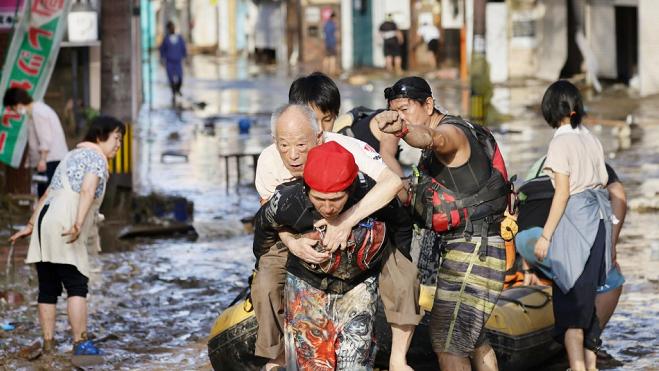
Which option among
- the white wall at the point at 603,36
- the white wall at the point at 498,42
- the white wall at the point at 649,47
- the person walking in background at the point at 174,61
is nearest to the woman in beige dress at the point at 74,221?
the white wall at the point at 649,47

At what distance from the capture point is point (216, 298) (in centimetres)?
1133

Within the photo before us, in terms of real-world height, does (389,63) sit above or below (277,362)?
above

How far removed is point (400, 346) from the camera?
637 centimetres

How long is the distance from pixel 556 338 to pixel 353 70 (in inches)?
1343

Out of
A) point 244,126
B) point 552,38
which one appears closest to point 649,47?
point 552,38

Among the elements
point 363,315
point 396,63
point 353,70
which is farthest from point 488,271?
point 353,70

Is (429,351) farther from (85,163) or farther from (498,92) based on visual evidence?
(498,92)

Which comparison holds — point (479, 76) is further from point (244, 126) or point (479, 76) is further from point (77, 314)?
point (77, 314)

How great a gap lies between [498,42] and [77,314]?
1030 inches

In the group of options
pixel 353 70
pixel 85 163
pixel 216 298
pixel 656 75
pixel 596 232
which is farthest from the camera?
pixel 353 70

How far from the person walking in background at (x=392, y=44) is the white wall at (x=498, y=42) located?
5.00 metres

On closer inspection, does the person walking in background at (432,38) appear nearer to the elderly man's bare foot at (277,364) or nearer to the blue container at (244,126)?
the blue container at (244,126)

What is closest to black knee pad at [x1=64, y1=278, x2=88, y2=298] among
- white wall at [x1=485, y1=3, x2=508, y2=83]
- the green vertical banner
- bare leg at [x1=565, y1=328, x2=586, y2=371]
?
bare leg at [x1=565, y1=328, x2=586, y2=371]

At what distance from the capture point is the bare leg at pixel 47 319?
31.1 ft
